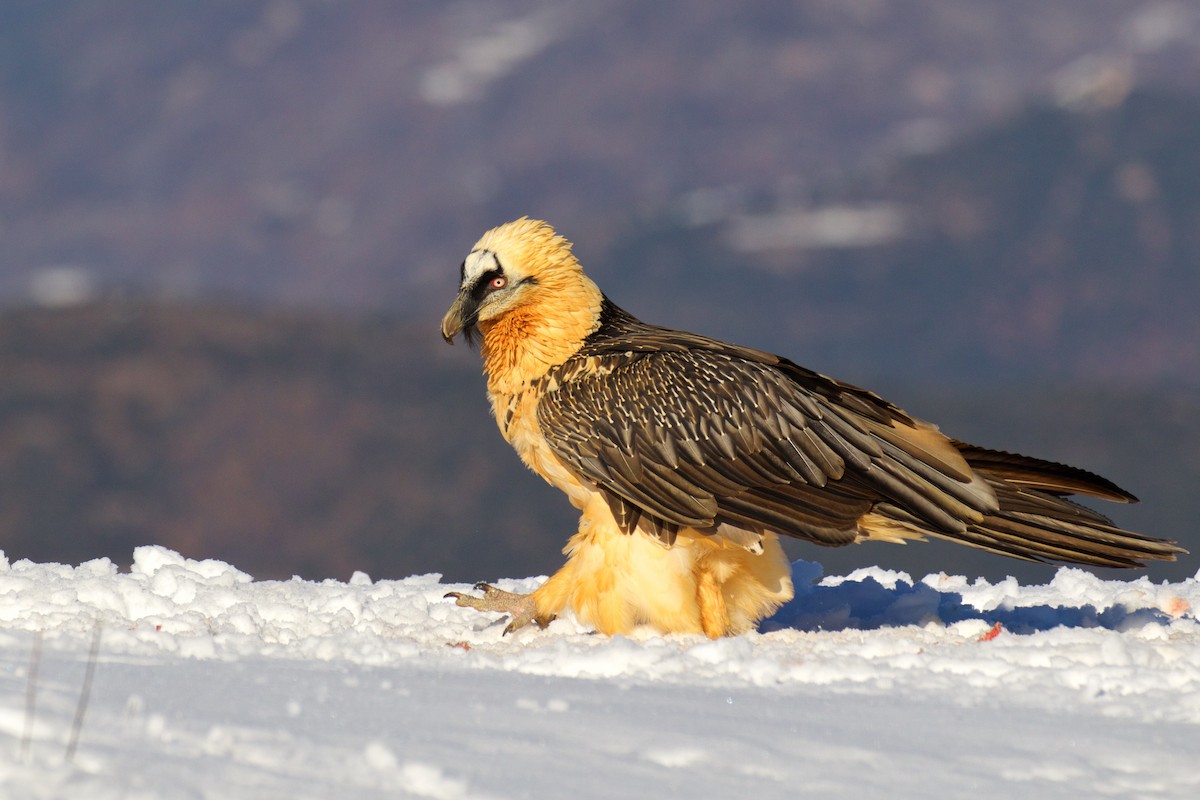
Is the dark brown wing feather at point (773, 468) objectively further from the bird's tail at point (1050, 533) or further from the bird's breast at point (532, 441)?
the bird's breast at point (532, 441)

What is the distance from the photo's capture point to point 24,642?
526 centimetres

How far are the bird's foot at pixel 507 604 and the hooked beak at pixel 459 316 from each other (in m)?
1.34

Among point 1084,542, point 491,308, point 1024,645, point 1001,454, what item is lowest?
point 1024,645

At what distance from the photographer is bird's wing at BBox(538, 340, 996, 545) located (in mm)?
6898

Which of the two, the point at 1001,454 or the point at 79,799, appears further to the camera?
the point at 1001,454

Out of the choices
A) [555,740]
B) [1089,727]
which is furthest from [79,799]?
[1089,727]

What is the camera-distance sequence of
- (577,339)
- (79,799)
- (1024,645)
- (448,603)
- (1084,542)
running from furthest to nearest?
(448,603) → (577,339) → (1084,542) → (1024,645) → (79,799)

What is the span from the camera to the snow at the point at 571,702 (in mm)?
3635

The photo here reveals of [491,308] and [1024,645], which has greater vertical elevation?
[491,308]

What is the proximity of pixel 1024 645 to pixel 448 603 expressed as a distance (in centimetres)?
316

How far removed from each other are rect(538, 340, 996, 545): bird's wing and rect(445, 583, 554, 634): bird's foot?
792 millimetres

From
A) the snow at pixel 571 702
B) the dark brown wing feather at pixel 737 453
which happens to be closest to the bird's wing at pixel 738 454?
the dark brown wing feather at pixel 737 453

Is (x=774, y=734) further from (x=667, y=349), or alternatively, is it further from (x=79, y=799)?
(x=667, y=349)

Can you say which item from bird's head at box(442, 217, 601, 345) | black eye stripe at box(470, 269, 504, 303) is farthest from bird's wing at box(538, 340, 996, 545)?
black eye stripe at box(470, 269, 504, 303)
